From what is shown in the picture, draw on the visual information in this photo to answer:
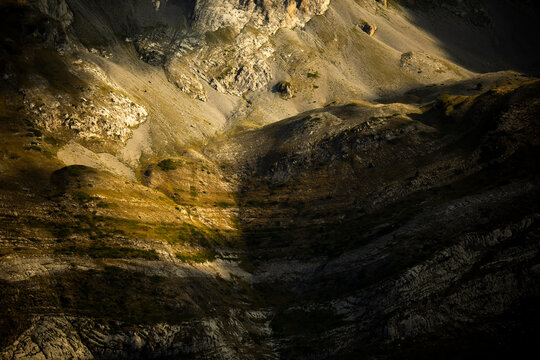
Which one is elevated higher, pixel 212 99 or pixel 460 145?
pixel 460 145

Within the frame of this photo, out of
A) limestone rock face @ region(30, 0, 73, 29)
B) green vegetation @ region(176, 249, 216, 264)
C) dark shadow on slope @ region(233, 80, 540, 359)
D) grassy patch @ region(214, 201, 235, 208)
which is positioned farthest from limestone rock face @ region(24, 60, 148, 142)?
green vegetation @ region(176, 249, 216, 264)

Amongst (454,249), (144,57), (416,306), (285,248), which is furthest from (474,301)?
(144,57)

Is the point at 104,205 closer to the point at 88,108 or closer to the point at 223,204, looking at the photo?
the point at 223,204

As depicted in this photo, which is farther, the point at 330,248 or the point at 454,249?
the point at 330,248

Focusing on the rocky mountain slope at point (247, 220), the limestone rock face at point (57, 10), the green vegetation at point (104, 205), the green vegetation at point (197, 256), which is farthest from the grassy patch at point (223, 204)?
the limestone rock face at point (57, 10)

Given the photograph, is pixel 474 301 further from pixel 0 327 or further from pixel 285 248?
pixel 0 327

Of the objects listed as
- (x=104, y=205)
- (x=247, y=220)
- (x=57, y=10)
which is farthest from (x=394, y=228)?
(x=57, y=10)

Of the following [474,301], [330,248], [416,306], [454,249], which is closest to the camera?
[474,301]

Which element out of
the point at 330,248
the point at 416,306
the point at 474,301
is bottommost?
the point at 330,248
